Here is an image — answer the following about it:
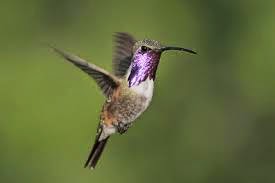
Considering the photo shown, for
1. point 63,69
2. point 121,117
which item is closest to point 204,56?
point 63,69

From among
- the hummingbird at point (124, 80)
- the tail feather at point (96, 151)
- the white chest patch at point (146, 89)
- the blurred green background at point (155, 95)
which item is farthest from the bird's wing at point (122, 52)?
the blurred green background at point (155, 95)

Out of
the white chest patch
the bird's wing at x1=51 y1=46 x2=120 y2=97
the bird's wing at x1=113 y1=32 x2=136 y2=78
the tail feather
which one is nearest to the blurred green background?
the bird's wing at x1=113 y1=32 x2=136 y2=78

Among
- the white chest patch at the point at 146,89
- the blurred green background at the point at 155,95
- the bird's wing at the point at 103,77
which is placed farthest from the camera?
the blurred green background at the point at 155,95

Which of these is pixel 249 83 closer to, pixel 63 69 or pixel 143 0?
pixel 143 0

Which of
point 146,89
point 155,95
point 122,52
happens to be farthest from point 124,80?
point 155,95

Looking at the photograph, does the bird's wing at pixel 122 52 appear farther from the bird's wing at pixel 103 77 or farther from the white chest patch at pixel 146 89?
the white chest patch at pixel 146 89

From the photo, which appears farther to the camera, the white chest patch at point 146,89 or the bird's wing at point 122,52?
the bird's wing at point 122,52

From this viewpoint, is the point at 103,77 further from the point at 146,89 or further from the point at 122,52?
the point at 146,89
